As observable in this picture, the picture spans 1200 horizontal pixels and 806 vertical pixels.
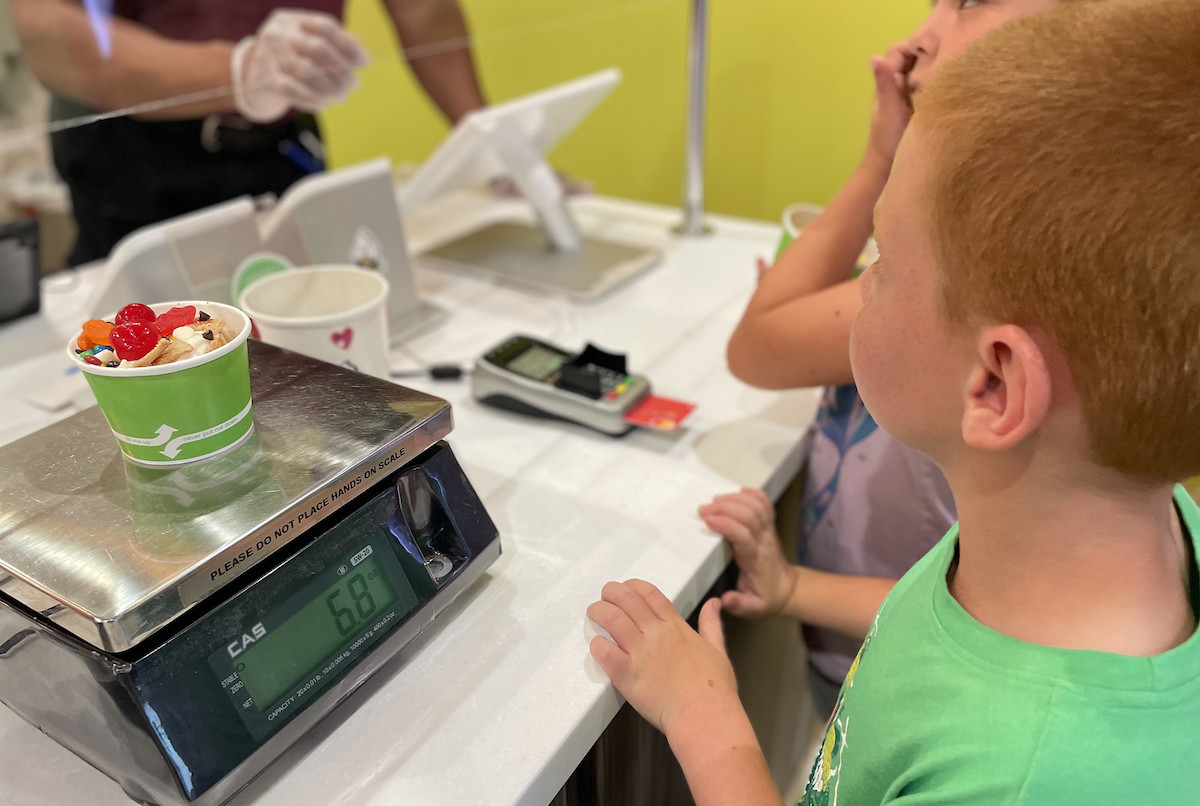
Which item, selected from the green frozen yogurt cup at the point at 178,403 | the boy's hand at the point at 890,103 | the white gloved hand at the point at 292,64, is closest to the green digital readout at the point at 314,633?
the green frozen yogurt cup at the point at 178,403

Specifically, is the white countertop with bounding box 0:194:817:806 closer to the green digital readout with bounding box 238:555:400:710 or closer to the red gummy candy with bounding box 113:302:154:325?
the green digital readout with bounding box 238:555:400:710

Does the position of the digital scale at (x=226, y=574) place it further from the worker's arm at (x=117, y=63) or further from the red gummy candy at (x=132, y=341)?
the worker's arm at (x=117, y=63)

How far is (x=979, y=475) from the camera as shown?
48 centimetres

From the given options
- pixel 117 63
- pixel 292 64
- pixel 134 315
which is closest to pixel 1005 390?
pixel 134 315

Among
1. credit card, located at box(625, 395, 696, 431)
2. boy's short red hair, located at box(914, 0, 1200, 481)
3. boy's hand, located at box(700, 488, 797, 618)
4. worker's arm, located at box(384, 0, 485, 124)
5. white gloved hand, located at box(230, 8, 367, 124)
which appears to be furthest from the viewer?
worker's arm, located at box(384, 0, 485, 124)

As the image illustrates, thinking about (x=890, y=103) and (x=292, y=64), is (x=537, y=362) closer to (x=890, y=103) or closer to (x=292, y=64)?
(x=890, y=103)

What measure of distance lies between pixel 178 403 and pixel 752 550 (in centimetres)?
44

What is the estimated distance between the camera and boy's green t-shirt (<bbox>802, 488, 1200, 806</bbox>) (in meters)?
0.41

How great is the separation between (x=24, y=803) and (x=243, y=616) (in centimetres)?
16

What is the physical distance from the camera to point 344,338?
2.42ft

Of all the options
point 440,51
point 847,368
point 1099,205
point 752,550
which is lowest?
point 752,550

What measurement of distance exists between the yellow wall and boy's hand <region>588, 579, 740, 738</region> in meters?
1.20

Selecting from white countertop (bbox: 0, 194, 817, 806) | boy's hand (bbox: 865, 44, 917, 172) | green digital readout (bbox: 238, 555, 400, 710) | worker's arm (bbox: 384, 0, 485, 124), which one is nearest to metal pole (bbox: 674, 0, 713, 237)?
white countertop (bbox: 0, 194, 817, 806)

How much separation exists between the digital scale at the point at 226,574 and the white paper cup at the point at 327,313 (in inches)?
5.0
